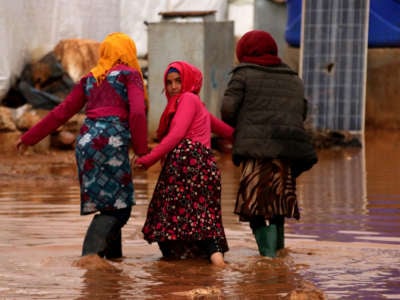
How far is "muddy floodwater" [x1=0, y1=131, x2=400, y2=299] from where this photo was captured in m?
7.18

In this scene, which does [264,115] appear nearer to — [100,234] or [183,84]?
[183,84]

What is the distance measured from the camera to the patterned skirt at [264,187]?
8.23m

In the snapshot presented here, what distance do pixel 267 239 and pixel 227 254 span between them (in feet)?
1.44

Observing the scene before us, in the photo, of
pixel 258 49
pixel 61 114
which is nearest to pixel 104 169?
pixel 61 114

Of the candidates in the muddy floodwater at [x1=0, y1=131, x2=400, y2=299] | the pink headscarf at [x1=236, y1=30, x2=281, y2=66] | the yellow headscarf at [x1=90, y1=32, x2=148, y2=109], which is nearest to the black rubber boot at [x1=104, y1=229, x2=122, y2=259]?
the muddy floodwater at [x1=0, y1=131, x2=400, y2=299]

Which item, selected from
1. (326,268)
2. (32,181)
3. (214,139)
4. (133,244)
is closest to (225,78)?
(214,139)

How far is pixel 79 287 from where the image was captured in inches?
286

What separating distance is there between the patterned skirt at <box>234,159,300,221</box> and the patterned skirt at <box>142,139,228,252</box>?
7.7 inches

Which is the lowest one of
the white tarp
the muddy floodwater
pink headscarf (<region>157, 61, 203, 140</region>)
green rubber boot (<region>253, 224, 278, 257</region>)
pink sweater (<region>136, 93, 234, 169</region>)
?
the muddy floodwater

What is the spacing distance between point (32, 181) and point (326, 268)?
6.08m

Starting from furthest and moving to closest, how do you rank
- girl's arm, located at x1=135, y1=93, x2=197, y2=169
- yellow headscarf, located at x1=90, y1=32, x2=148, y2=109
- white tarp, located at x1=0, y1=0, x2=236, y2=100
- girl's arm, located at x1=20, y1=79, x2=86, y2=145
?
white tarp, located at x1=0, y1=0, x2=236, y2=100 < girl's arm, located at x1=20, y1=79, x2=86, y2=145 < yellow headscarf, located at x1=90, y1=32, x2=148, y2=109 < girl's arm, located at x1=135, y1=93, x2=197, y2=169

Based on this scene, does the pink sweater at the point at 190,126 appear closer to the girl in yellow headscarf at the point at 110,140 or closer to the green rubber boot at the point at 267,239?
the girl in yellow headscarf at the point at 110,140

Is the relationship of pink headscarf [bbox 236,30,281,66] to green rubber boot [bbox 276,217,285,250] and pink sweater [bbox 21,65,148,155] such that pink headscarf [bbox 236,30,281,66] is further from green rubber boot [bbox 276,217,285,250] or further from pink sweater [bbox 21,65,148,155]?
green rubber boot [bbox 276,217,285,250]

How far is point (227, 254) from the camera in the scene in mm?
8617
